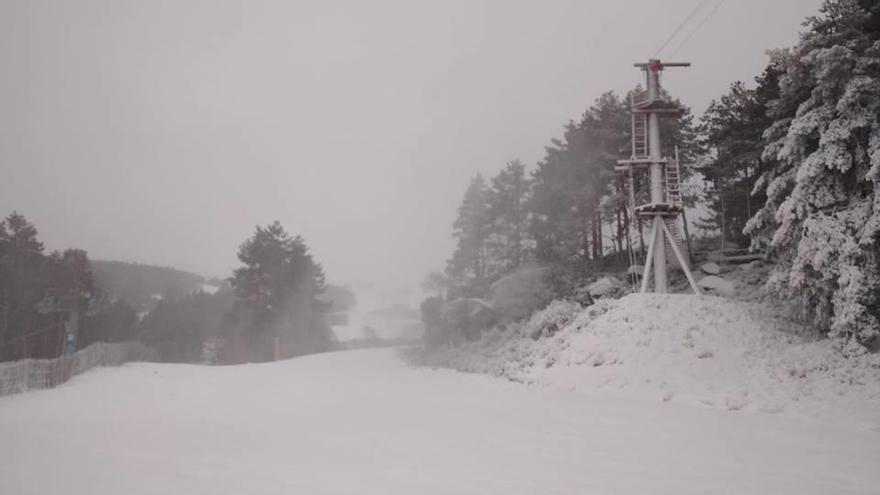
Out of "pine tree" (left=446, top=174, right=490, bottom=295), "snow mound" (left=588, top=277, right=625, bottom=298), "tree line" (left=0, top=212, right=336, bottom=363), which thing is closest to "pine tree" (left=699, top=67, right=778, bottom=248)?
"snow mound" (left=588, top=277, right=625, bottom=298)

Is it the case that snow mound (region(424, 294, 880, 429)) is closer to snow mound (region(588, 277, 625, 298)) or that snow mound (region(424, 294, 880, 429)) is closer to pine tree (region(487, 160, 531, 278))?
snow mound (region(588, 277, 625, 298))

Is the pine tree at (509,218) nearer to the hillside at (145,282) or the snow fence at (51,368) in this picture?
the snow fence at (51,368)

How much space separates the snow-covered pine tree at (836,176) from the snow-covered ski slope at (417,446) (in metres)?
4.89

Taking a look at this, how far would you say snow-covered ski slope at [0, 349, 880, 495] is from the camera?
5863 millimetres

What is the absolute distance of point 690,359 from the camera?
1478 centimetres

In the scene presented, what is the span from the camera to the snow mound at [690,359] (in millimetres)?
11562

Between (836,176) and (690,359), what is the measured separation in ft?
22.0

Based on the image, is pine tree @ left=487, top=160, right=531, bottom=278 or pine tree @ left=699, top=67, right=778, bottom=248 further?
pine tree @ left=487, top=160, right=531, bottom=278

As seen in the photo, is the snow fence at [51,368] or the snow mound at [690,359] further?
the snow fence at [51,368]

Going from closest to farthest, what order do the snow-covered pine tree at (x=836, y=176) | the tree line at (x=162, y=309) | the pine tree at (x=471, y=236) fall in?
the snow-covered pine tree at (x=836, y=176) < the tree line at (x=162, y=309) < the pine tree at (x=471, y=236)

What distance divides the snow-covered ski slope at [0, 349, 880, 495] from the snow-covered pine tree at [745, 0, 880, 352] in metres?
4.89

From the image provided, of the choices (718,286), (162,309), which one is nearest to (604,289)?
(718,286)

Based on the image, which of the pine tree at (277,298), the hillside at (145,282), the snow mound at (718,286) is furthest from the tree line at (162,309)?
the snow mound at (718,286)

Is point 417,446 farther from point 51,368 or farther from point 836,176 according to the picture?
point 51,368
